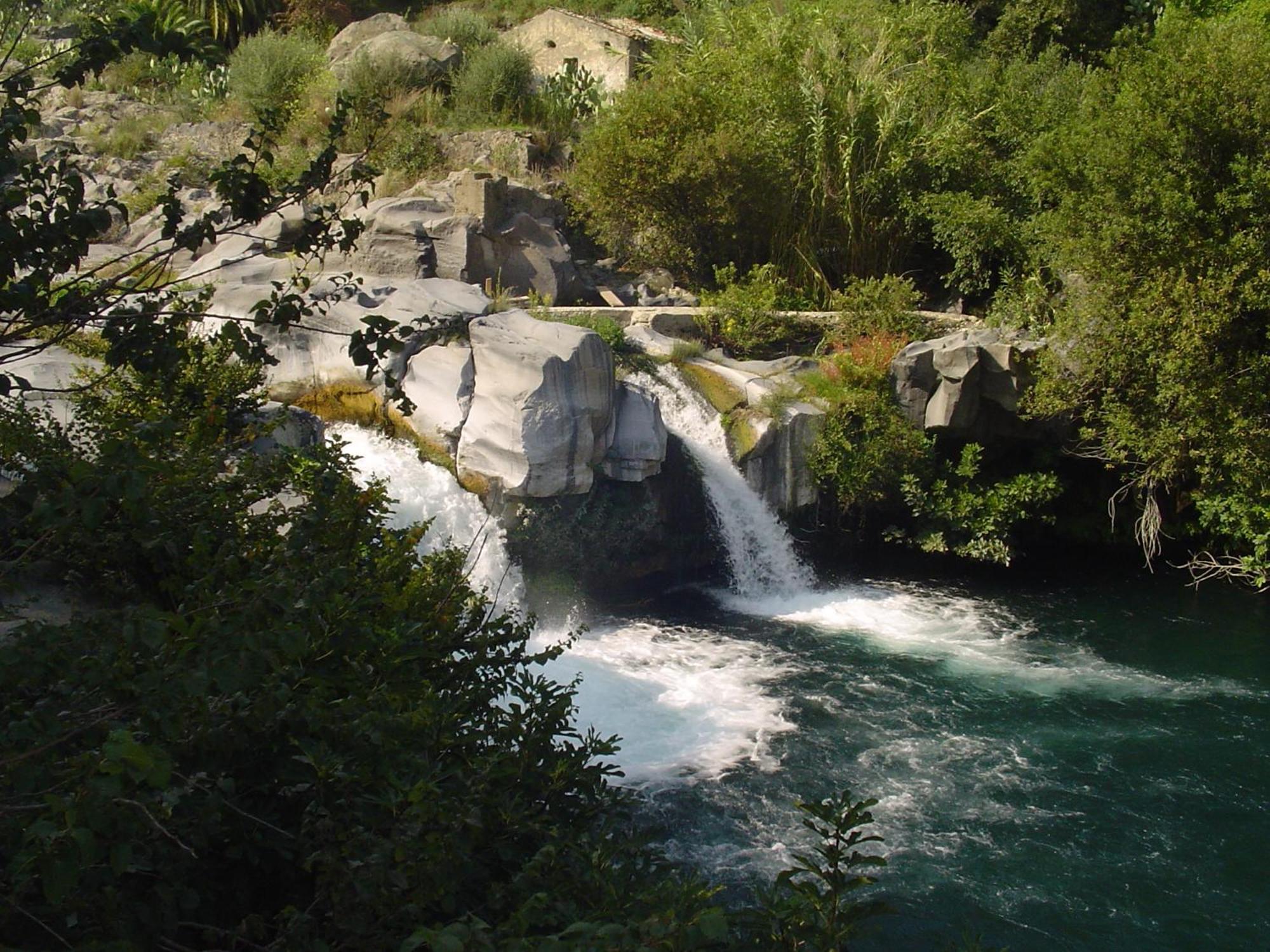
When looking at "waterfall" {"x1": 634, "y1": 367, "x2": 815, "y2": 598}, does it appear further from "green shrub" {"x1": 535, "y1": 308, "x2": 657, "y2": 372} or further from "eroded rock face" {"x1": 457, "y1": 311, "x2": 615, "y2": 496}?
"eroded rock face" {"x1": 457, "y1": 311, "x2": 615, "y2": 496}

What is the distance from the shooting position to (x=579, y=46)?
24.4 meters

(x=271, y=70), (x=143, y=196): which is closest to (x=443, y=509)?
(x=143, y=196)

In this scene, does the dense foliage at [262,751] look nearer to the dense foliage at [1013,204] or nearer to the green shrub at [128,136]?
the dense foliage at [1013,204]

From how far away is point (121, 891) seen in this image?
3430mm

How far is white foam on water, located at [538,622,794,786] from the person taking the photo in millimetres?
9250

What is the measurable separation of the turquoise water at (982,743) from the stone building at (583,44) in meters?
13.9

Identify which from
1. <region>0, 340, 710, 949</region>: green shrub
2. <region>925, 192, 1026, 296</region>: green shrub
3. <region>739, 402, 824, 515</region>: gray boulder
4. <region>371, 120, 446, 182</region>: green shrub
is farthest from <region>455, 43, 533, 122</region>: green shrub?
<region>0, 340, 710, 949</region>: green shrub

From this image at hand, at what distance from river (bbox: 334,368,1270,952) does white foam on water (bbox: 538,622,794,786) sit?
0.03 m

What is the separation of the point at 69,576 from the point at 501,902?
3.37 m

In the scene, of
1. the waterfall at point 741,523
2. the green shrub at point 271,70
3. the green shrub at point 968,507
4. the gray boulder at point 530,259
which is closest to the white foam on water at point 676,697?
the waterfall at point 741,523

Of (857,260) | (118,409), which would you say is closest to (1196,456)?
(857,260)

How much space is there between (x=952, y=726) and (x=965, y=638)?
238 centimetres

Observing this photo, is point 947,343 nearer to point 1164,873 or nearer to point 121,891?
point 1164,873

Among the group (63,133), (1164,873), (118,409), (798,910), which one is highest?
(63,133)
